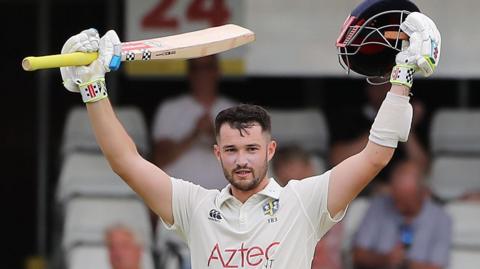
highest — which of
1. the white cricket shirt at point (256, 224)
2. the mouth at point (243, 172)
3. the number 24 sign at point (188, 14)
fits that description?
the number 24 sign at point (188, 14)

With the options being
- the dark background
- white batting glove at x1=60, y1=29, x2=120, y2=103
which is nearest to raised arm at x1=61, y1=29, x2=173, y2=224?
white batting glove at x1=60, y1=29, x2=120, y2=103

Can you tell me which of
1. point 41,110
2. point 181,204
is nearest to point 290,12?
point 41,110

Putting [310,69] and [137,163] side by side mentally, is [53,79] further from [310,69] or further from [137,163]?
[137,163]

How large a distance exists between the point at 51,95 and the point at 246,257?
4.53 m

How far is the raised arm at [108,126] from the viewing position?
363cm

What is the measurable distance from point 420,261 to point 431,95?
4.18 ft

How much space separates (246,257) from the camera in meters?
3.64

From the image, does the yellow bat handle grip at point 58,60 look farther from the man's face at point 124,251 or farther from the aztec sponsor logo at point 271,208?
the man's face at point 124,251

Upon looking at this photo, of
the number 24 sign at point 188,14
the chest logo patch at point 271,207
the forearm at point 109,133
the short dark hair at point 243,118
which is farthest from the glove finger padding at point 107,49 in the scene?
the number 24 sign at point 188,14

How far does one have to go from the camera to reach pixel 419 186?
21.8 ft

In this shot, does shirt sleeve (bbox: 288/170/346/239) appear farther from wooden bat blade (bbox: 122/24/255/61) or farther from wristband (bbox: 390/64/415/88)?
wooden bat blade (bbox: 122/24/255/61)

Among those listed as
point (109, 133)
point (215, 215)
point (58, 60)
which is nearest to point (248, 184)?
point (215, 215)

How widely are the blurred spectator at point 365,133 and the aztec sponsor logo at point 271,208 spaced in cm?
315

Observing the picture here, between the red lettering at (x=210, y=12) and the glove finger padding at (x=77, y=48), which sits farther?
the red lettering at (x=210, y=12)
